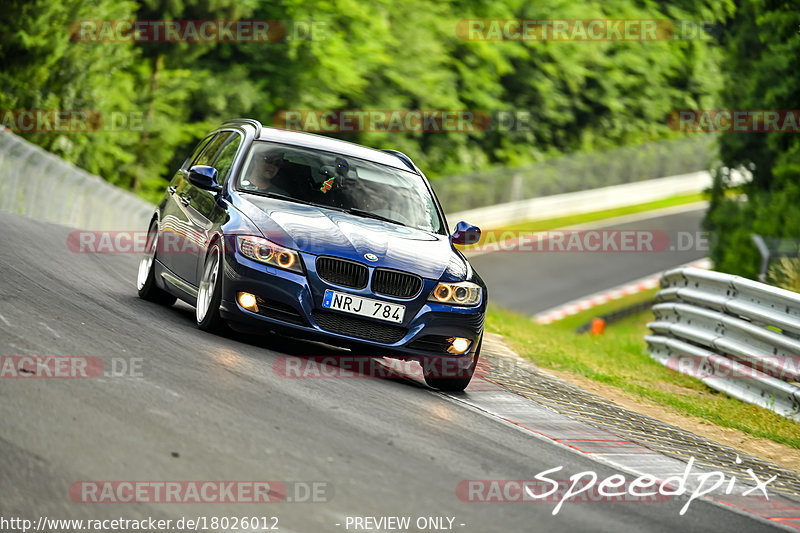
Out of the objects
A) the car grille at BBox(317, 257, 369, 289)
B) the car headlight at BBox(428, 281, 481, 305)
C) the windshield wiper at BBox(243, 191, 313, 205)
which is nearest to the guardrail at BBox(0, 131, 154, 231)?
the windshield wiper at BBox(243, 191, 313, 205)

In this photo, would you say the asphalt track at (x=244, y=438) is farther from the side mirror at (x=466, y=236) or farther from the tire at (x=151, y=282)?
the tire at (x=151, y=282)

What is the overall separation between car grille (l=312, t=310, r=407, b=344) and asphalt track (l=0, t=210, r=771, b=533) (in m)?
0.34

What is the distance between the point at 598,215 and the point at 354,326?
38.2 m

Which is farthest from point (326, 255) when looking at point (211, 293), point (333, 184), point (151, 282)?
point (151, 282)

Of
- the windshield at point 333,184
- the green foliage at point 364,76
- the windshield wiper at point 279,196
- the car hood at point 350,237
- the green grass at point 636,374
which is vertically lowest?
the green grass at point 636,374

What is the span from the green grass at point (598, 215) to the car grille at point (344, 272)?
31.7 meters

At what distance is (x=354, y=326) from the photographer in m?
8.23

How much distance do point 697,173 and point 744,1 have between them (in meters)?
24.7

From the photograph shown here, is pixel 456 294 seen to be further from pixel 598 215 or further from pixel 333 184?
pixel 598 215

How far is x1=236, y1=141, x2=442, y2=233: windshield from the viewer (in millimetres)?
9320

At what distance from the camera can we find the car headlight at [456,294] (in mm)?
8461

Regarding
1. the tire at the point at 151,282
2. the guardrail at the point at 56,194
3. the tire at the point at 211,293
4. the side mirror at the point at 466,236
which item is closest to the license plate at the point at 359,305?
the tire at the point at 211,293

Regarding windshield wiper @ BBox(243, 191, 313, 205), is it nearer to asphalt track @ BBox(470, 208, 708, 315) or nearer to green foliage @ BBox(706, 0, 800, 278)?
green foliage @ BBox(706, 0, 800, 278)

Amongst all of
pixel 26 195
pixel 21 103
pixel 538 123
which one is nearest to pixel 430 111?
pixel 538 123
